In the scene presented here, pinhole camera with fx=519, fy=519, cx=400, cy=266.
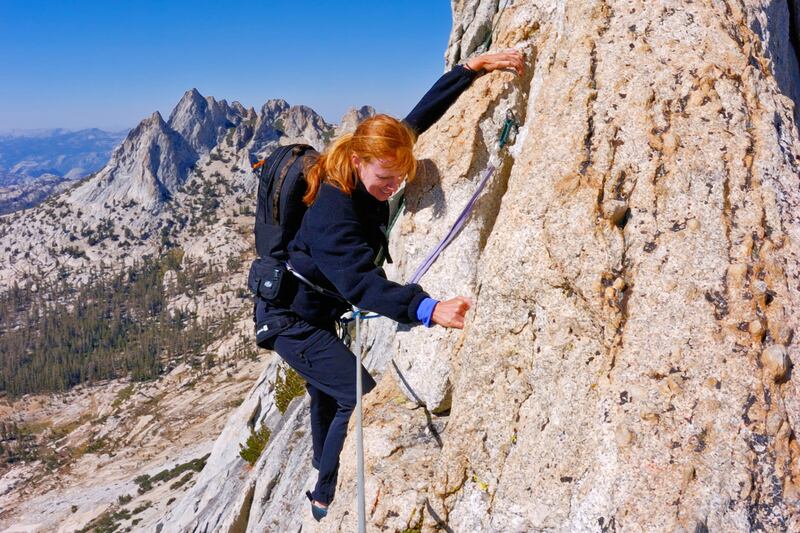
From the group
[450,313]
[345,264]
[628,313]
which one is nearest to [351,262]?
[345,264]

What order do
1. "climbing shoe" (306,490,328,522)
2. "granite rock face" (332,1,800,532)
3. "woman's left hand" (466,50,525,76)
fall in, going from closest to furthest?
"granite rock face" (332,1,800,532) < "climbing shoe" (306,490,328,522) < "woman's left hand" (466,50,525,76)

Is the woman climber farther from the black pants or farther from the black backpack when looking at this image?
the black backpack

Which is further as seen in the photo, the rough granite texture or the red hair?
the red hair

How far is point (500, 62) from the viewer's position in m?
6.00

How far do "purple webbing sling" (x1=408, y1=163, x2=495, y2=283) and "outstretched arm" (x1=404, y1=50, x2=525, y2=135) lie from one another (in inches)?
42.0

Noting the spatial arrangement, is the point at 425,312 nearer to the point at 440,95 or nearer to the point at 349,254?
the point at 349,254

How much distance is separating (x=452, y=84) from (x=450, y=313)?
3219 millimetres

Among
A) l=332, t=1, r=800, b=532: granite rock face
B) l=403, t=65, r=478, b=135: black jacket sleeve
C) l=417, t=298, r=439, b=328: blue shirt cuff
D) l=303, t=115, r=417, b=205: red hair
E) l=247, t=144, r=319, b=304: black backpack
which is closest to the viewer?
l=332, t=1, r=800, b=532: granite rock face

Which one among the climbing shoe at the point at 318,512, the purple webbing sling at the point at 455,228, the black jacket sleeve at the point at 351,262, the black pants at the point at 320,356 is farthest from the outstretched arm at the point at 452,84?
the climbing shoe at the point at 318,512

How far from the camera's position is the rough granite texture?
10.4 feet

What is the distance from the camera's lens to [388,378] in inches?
245

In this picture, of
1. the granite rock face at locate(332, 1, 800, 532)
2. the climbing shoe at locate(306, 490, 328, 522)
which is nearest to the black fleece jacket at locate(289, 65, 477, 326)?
the granite rock face at locate(332, 1, 800, 532)

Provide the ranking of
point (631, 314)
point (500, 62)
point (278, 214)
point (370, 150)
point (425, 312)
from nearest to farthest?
point (631, 314), point (425, 312), point (370, 150), point (278, 214), point (500, 62)

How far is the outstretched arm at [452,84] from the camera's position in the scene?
6.04 metres
